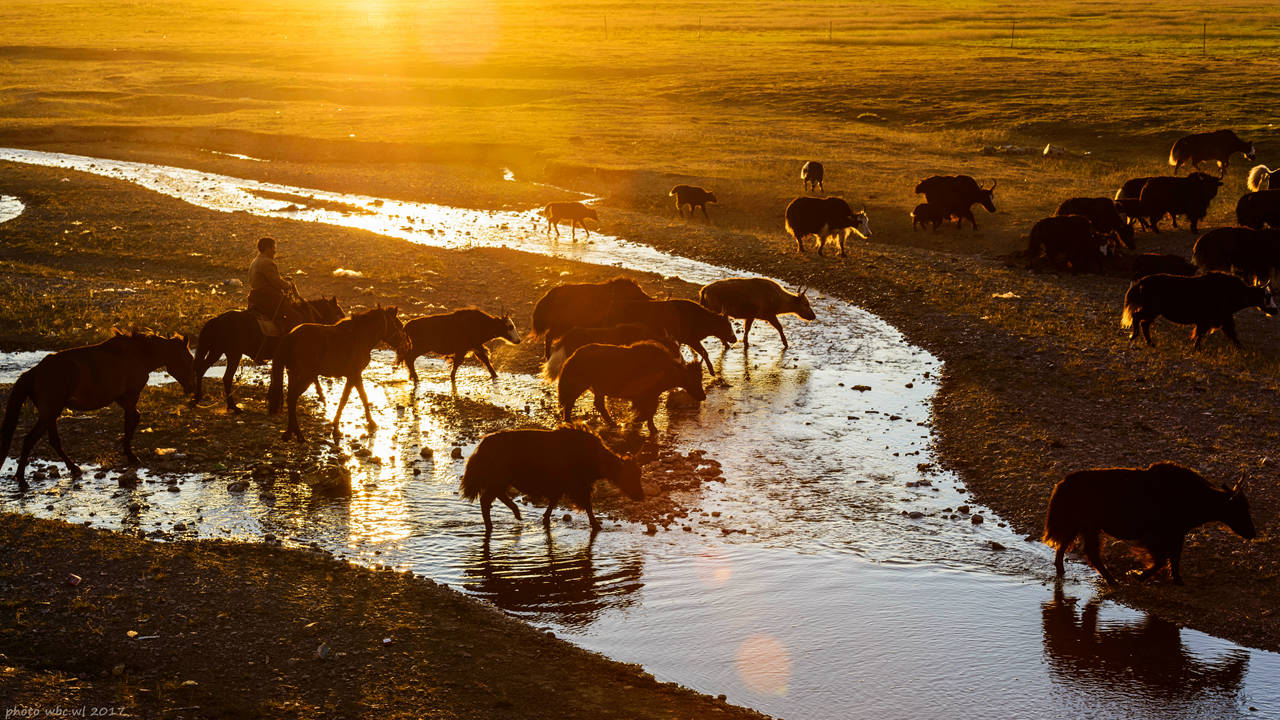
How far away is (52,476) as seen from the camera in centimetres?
1247

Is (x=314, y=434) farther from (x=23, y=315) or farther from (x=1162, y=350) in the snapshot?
(x=1162, y=350)

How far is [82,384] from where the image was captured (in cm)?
1234

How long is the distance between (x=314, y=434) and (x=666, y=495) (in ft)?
15.9

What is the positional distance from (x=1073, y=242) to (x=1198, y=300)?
6098 millimetres

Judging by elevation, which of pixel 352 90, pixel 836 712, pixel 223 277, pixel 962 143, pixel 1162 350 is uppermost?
pixel 352 90

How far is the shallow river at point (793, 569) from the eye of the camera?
9141mm

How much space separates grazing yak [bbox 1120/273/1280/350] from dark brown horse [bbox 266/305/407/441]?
12.1 meters

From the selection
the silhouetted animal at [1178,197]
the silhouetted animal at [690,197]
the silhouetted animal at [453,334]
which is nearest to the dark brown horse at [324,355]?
the silhouetted animal at [453,334]

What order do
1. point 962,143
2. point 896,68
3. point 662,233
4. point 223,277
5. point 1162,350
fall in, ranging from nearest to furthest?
1. point 1162,350
2. point 223,277
3. point 662,233
4. point 962,143
5. point 896,68

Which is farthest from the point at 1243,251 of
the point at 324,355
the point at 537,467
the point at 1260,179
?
the point at 324,355

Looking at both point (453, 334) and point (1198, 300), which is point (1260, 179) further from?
point (453, 334)

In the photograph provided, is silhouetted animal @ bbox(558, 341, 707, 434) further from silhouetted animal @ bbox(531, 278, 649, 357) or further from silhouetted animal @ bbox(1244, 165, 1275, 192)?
silhouetted animal @ bbox(1244, 165, 1275, 192)

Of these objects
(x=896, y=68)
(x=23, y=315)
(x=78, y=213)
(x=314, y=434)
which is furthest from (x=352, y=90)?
(x=314, y=434)

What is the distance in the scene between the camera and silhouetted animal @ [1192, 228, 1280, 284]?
2205cm
